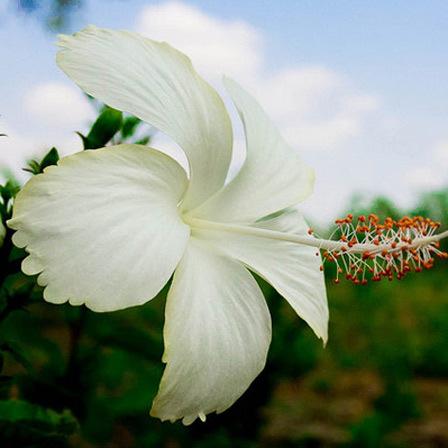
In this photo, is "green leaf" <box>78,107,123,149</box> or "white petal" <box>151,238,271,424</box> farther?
"green leaf" <box>78,107,123,149</box>

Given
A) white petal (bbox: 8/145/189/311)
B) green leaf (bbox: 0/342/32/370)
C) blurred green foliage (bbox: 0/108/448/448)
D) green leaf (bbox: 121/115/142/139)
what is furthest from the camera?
green leaf (bbox: 121/115/142/139)

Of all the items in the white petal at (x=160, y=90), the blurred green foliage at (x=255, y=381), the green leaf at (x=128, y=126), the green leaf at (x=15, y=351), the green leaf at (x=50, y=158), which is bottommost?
the blurred green foliage at (x=255, y=381)

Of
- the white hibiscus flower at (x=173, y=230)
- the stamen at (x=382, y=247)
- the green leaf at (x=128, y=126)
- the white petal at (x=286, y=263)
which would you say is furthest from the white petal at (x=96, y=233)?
the green leaf at (x=128, y=126)

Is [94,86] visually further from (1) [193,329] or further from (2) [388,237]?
(2) [388,237]

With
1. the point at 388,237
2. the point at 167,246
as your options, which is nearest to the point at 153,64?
the point at 167,246

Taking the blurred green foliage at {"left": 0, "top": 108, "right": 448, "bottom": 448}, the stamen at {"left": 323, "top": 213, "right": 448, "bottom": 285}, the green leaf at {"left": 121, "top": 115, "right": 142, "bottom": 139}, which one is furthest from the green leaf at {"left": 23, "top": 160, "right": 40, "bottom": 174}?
the green leaf at {"left": 121, "top": 115, "right": 142, "bottom": 139}

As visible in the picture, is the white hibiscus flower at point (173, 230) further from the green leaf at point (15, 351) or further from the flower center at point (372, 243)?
the green leaf at point (15, 351)

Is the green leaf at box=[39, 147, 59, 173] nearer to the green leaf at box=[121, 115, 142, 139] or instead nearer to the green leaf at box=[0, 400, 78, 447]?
the green leaf at box=[0, 400, 78, 447]
